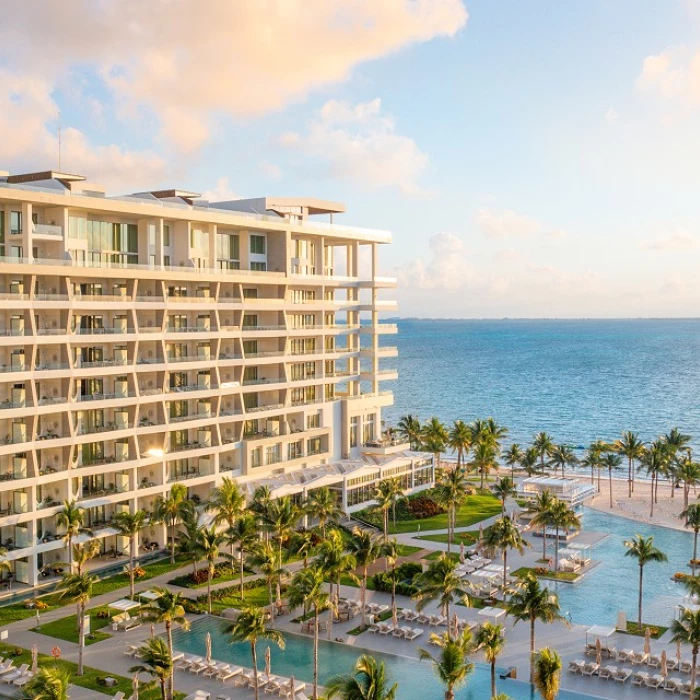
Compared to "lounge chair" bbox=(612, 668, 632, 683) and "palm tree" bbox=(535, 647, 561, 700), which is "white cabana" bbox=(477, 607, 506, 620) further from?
"palm tree" bbox=(535, 647, 561, 700)

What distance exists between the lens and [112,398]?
6275 centimetres

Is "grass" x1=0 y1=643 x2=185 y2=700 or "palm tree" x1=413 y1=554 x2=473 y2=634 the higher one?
"palm tree" x1=413 y1=554 x2=473 y2=634

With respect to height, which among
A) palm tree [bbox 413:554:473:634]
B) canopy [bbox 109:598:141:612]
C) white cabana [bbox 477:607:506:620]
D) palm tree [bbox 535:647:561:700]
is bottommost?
white cabana [bbox 477:607:506:620]

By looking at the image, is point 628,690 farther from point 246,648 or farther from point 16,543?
point 16,543

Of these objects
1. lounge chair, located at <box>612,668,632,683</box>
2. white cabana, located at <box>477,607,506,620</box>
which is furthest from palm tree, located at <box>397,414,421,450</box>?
lounge chair, located at <box>612,668,632,683</box>

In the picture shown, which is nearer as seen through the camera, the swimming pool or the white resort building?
the swimming pool

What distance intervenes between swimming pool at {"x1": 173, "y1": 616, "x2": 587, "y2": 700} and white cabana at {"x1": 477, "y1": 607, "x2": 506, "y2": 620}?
18.7 feet

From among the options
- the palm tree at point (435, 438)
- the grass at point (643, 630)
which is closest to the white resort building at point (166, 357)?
the palm tree at point (435, 438)

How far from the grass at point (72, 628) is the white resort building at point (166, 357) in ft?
21.6

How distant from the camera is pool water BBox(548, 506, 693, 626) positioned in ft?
180

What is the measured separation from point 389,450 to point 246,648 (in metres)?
38.7

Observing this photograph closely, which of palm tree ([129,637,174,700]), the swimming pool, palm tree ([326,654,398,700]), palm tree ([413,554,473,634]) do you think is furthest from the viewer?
palm tree ([413,554,473,634])

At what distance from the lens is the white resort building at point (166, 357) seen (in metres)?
58.2

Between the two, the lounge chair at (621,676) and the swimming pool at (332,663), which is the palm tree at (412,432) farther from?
the lounge chair at (621,676)
